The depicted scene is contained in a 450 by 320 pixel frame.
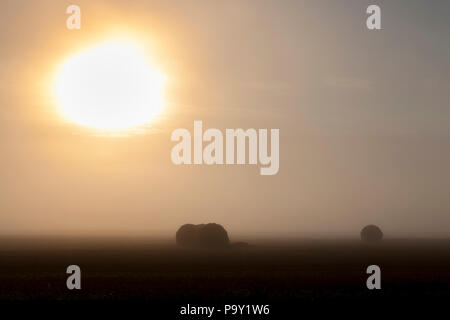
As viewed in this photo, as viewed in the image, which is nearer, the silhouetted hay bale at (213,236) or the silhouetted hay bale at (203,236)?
the silhouetted hay bale at (213,236)

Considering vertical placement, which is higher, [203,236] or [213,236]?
[213,236]

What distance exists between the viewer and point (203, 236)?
427ft

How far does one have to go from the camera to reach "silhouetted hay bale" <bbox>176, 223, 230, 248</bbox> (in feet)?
420

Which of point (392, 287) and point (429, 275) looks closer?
point (392, 287)

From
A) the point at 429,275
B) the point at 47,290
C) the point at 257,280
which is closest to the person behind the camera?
the point at 47,290

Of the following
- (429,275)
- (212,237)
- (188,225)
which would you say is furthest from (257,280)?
(188,225)

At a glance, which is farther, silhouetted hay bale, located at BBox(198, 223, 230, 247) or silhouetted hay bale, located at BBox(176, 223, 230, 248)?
silhouetted hay bale, located at BBox(176, 223, 230, 248)

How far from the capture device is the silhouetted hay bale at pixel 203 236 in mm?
127938

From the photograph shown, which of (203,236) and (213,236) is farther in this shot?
(203,236)
